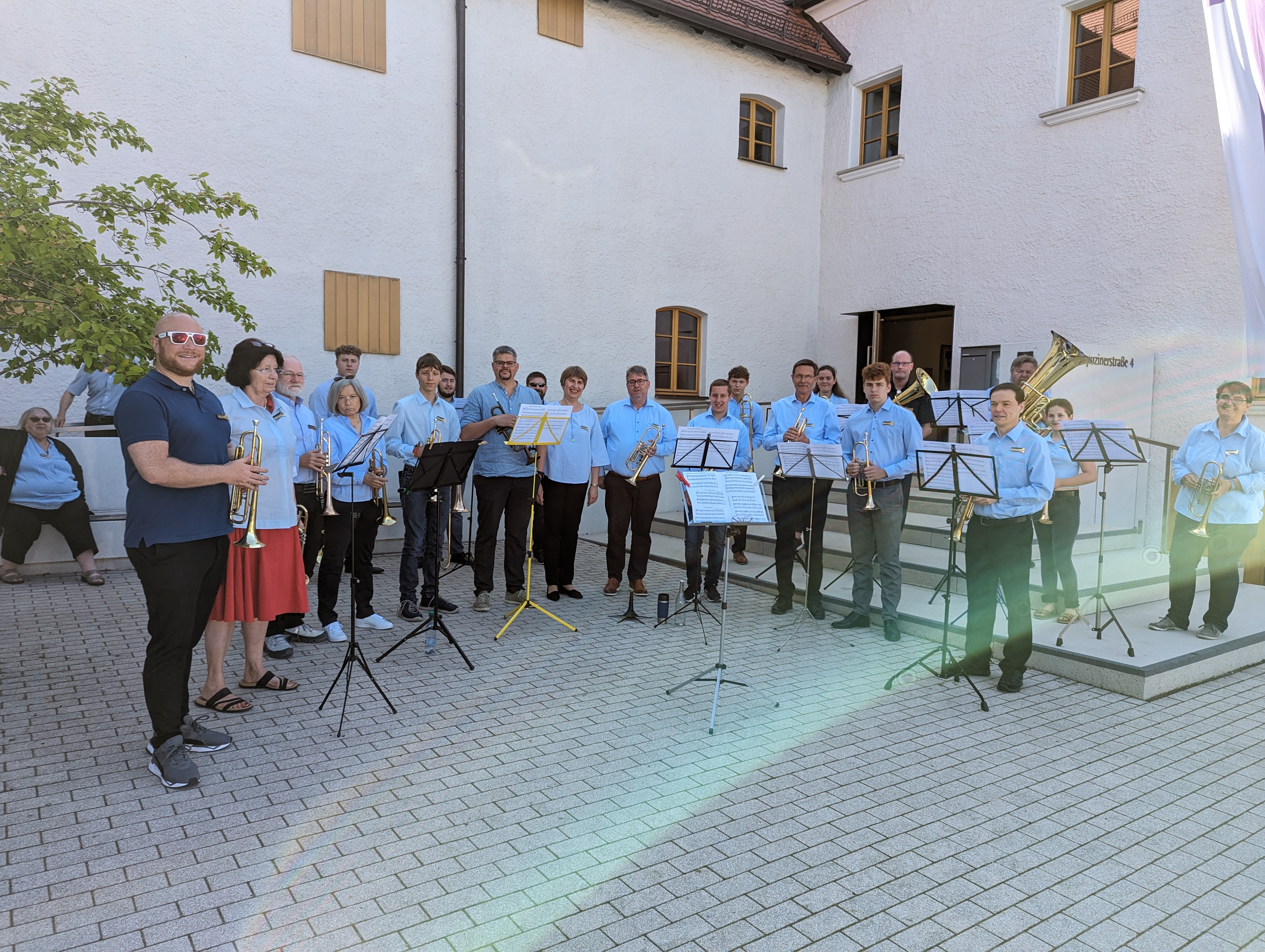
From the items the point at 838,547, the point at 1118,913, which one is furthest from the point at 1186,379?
the point at 1118,913

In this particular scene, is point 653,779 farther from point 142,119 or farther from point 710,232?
point 710,232

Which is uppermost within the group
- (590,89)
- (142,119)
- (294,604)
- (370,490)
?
(590,89)

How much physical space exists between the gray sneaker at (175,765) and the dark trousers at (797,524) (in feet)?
15.9

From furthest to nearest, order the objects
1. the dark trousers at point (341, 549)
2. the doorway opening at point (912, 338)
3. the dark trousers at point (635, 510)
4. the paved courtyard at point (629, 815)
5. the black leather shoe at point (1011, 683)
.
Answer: the doorway opening at point (912, 338) → the dark trousers at point (635, 510) → the dark trousers at point (341, 549) → the black leather shoe at point (1011, 683) → the paved courtyard at point (629, 815)

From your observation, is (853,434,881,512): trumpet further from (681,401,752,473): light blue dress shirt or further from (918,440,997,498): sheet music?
(918,440,997,498): sheet music

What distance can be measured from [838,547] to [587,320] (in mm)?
5416

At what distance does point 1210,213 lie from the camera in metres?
9.48

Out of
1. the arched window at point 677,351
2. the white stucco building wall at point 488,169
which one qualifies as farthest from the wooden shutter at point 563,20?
the arched window at point 677,351

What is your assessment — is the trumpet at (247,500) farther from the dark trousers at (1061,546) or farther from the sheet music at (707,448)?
the dark trousers at (1061,546)

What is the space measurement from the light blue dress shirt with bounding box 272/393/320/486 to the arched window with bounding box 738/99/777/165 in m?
10.1

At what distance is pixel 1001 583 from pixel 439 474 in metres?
3.83

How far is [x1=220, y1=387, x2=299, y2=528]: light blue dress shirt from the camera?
4543 mm

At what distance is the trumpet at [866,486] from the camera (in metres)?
6.65

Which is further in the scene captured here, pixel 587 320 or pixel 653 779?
pixel 587 320
